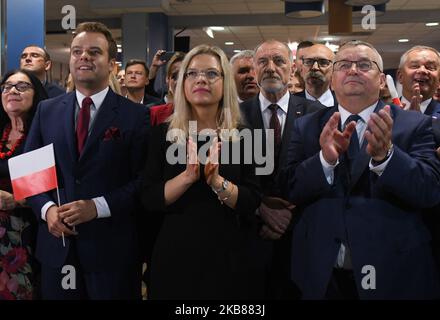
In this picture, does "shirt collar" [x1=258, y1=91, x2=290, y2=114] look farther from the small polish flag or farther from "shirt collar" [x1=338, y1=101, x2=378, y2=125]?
the small polish flag

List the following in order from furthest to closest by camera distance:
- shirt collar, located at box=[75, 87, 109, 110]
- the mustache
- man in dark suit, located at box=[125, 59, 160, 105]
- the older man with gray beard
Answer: man in dark suit, located at box=[125, 59, 160, 105]
the older man with gray beard
the mustache
shirt collar, located at box=[75, 87, 109, 110]

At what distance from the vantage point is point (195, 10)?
10.1 metres

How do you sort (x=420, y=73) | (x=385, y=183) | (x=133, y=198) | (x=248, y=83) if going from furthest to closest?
(x=248, y=83) → (x=420, y=73) → (x=133, y=198) → (x=385, y=183)

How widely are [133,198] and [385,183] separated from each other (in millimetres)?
1064

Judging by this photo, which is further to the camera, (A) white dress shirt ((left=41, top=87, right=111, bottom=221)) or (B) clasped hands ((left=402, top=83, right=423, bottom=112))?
(B) clasped hands ((left=402, top=83, right=423, bottom=112))

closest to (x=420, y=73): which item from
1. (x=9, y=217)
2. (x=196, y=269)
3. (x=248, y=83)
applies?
(x=248, y=83)

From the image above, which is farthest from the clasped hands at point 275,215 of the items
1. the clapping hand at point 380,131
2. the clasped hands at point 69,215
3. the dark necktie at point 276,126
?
the clasped hands at point 69,215

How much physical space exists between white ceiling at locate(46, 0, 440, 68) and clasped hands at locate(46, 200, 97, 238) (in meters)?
6.81

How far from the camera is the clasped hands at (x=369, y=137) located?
5.73 feet

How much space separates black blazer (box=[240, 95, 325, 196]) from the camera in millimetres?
2422

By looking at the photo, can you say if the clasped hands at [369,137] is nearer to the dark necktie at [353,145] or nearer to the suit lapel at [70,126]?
the dark necktie at [353,145]

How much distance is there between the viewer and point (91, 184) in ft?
7.22

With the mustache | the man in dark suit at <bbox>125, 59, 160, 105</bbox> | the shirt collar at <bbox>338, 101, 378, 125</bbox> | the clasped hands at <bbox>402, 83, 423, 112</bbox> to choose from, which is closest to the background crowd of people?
the shirt collar at <bbox>338, 101, 378, 125</bbox>
